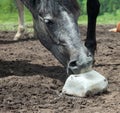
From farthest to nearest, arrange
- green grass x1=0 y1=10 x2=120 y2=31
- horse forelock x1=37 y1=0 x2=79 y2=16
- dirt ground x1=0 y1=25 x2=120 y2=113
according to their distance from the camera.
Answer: green grass x1=0 y1=10 x2=120 y2=31, horse forelock x1=37 y1=0 x2=79 y2=16, dirt ground x1=0 y1=25 x2=120 y2=113

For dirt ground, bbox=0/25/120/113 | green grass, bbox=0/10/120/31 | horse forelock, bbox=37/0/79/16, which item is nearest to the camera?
dirt ground, bbox=0/25/120/113

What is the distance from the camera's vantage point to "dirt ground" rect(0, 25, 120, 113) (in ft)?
11.8

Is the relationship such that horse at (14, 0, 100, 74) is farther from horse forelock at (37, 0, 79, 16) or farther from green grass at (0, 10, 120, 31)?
green grass at (0, 10, 120, 31)

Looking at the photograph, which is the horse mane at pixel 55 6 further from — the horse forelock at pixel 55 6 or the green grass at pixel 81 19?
the green grass at pixel 81 19

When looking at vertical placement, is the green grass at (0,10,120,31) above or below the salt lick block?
below

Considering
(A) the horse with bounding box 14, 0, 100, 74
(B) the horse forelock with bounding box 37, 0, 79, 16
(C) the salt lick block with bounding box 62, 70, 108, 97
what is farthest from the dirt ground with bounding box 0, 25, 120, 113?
(B) the horse forelock with bounding box 37, 0, 79, 16

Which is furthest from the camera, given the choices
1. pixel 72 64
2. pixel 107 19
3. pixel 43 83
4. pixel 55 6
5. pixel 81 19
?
pixel 107 19

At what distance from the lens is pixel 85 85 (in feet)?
12.5

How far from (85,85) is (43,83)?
65 cm

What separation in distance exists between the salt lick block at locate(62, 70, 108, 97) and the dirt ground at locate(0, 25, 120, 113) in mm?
54

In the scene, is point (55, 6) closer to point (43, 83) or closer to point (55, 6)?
point (55, 6)

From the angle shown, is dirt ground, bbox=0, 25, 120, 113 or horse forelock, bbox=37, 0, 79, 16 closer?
dirt ground, bbox=0, 25, 120, 113

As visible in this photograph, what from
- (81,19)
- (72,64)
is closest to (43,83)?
(72,64)

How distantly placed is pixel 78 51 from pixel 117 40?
4091mm
